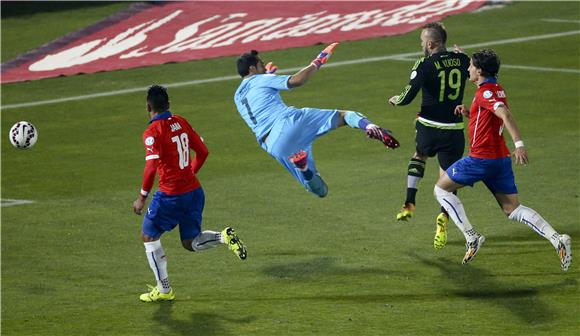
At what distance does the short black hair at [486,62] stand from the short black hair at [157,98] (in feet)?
11.6

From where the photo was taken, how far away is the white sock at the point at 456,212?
571 inches

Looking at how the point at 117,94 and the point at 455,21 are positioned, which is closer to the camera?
the point at 117,94

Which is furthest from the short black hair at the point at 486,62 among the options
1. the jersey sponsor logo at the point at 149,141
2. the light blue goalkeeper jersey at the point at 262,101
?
the jersey sponsor logo at the point at 149,141

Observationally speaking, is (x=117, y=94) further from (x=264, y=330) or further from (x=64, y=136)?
(x=264, y=330)

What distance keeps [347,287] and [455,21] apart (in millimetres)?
22296

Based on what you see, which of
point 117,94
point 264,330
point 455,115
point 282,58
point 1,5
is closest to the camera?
point 264,330

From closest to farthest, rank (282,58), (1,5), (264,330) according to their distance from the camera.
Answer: (264,330), (282,58), (1,5)

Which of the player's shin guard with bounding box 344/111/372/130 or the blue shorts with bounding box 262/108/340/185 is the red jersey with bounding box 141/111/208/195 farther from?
the player's shin guard with bounding box 344/111/372/130

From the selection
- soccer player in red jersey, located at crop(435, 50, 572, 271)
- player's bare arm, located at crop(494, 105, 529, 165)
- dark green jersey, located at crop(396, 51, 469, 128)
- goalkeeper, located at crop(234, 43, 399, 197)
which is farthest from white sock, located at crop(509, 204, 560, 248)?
goalkeeper, located at crop(234, 43, 399, 197)

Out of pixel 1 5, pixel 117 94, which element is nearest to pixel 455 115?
pixel 117 94

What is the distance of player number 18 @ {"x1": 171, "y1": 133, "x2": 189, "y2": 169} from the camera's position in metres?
13.8

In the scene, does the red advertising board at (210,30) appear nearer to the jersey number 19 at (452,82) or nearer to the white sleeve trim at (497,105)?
the jersey number 19 at (452,82)

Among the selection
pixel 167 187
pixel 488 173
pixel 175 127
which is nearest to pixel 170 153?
pixel 175 127

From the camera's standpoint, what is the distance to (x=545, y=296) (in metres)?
13.8
